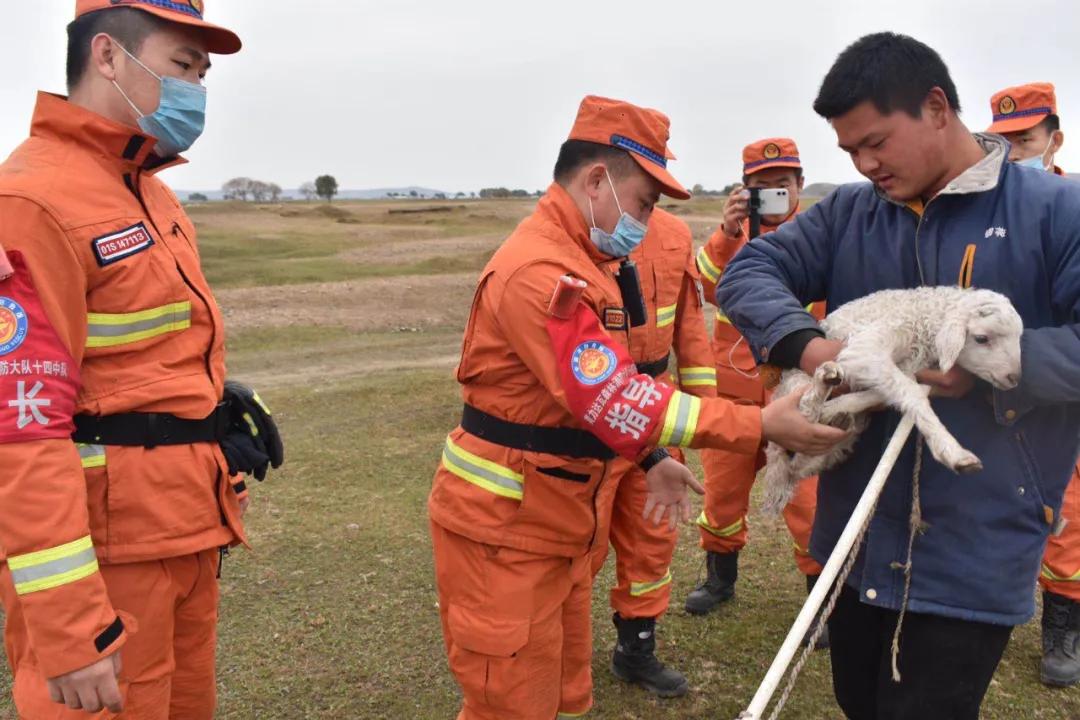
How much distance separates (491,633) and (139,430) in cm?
144

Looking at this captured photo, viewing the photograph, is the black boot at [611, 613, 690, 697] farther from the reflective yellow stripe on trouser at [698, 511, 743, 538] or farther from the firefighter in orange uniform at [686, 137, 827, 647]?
the reflective yellow stripe on trouser at [698, 511, 743, 538]

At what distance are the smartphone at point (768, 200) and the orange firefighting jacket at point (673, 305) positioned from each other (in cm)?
104

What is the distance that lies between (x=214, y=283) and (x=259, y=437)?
2359 centimetres

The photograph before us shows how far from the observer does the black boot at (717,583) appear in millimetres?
5371

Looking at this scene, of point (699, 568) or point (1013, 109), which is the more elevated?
point (1013, 109)

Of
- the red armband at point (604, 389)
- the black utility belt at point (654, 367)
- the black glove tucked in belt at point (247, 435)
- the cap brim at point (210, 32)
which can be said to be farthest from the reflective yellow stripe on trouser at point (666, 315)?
the cap brim at point (210, 32)

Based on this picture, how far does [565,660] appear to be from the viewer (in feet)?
12.2

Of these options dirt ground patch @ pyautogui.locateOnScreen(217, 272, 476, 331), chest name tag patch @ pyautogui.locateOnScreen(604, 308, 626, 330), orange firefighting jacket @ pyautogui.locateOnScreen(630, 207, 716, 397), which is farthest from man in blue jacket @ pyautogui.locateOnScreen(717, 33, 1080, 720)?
dirt ground patch @ pyautogui.locateOnScreen(217, 272, 476, 331)

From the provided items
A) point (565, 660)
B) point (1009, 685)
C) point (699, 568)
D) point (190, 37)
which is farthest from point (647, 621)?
point (190, 37)

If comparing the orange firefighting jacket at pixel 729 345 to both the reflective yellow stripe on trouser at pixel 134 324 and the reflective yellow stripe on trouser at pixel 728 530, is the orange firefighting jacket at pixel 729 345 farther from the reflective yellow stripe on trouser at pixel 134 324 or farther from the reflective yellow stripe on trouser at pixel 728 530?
the reflective yellow stripe on trouser at pixel 134 324

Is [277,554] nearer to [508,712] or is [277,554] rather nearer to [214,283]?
[508,712]

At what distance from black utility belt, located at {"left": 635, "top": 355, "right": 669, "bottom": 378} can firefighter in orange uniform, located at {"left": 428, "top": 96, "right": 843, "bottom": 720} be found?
0.79 m

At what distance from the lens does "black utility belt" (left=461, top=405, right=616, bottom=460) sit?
3119mm

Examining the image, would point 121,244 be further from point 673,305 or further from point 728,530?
point 728,530
